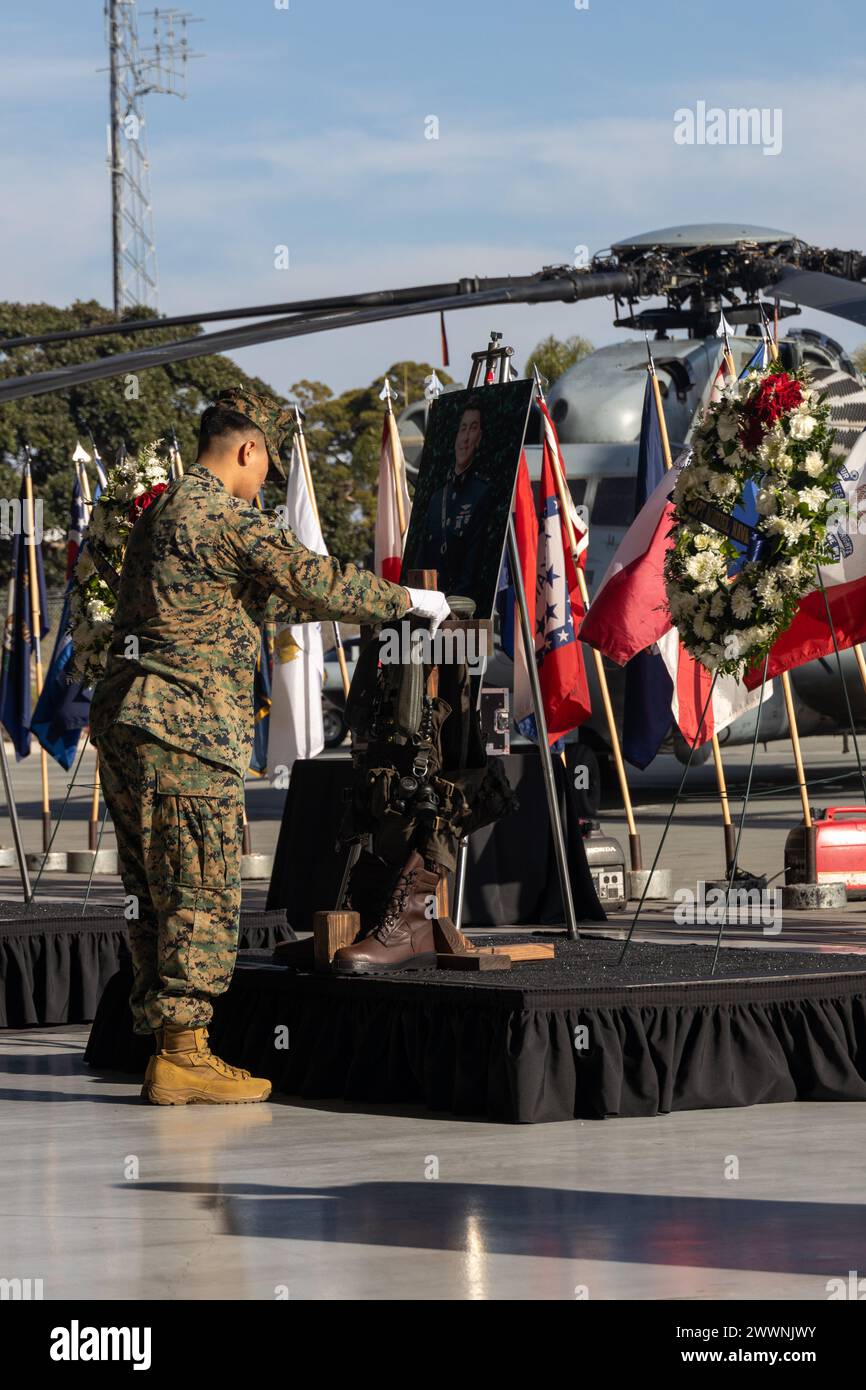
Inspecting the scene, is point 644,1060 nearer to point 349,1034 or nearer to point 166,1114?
point 349,1034

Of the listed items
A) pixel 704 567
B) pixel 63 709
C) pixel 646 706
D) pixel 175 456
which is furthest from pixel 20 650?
pixel 704 567

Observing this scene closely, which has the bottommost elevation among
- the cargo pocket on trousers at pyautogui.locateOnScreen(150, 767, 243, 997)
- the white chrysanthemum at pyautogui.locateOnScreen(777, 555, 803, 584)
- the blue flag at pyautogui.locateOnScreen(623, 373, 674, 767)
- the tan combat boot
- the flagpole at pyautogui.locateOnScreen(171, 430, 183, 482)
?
the tan combat boot

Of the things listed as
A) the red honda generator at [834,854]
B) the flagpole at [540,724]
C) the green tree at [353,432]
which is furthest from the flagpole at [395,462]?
the green tree at [353,432]

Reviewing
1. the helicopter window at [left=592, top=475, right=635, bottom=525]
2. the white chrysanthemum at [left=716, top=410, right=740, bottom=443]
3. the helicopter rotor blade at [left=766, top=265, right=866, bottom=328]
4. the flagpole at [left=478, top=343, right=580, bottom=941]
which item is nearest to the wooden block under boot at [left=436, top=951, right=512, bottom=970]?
the flagpole at [left=478, top=343, right=580, bottom=941]

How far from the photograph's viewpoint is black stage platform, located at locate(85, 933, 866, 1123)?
6.59 meters

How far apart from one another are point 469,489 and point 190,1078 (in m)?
3.06

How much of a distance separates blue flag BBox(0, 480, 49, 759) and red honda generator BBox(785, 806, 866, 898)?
20.5 feet

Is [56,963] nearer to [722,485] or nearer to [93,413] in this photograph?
[722,485]

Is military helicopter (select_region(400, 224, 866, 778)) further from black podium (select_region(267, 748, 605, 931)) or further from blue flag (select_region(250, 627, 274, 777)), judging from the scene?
black podium (select_region(267, 748, 605, 931))

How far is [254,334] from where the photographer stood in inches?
265

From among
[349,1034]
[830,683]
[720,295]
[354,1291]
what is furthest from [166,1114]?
[720,295]

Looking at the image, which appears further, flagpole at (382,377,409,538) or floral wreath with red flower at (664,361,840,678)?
flagpole at (382,377,409,538)

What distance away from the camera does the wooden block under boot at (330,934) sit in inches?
287

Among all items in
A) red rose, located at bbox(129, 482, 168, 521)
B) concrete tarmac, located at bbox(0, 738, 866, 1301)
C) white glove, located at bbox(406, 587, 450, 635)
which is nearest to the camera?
concrete tarmac, located at bbox(0, 738, 866, 1301)
